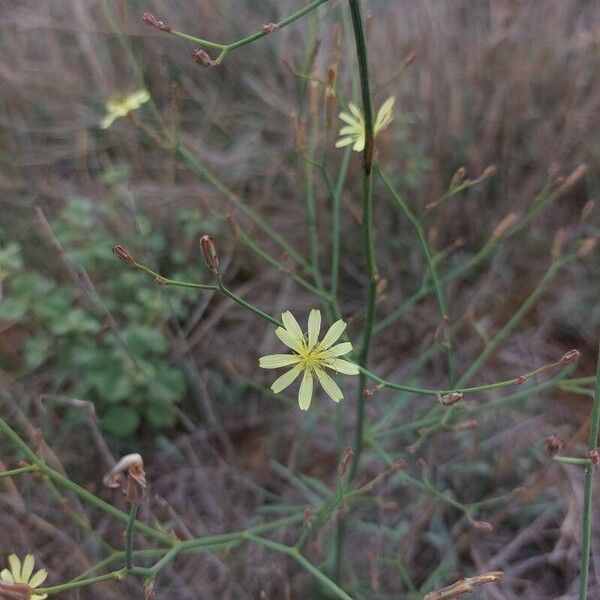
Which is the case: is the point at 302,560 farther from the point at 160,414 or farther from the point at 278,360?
the point at 160,414

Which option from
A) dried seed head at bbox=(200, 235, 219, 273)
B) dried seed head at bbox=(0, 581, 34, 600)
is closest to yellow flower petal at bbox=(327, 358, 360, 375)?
dried seed head at bbox=(200, 235, 219, 273)

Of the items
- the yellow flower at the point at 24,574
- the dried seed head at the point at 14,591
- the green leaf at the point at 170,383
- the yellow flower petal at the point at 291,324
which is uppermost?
the green leaf at the point at 170,383

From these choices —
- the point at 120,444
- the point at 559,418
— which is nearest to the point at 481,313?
the point at 559,418

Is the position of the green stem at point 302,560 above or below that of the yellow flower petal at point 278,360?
below

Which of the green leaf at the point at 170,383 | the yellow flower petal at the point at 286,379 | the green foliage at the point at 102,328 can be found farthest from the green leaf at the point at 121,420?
the yellow flower petal at the point at 286,379

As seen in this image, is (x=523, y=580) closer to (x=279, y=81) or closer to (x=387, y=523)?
(x=387, y=523)

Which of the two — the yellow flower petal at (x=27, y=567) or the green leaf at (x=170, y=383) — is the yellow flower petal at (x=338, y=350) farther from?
the green leaf at (x=170, y=383)
